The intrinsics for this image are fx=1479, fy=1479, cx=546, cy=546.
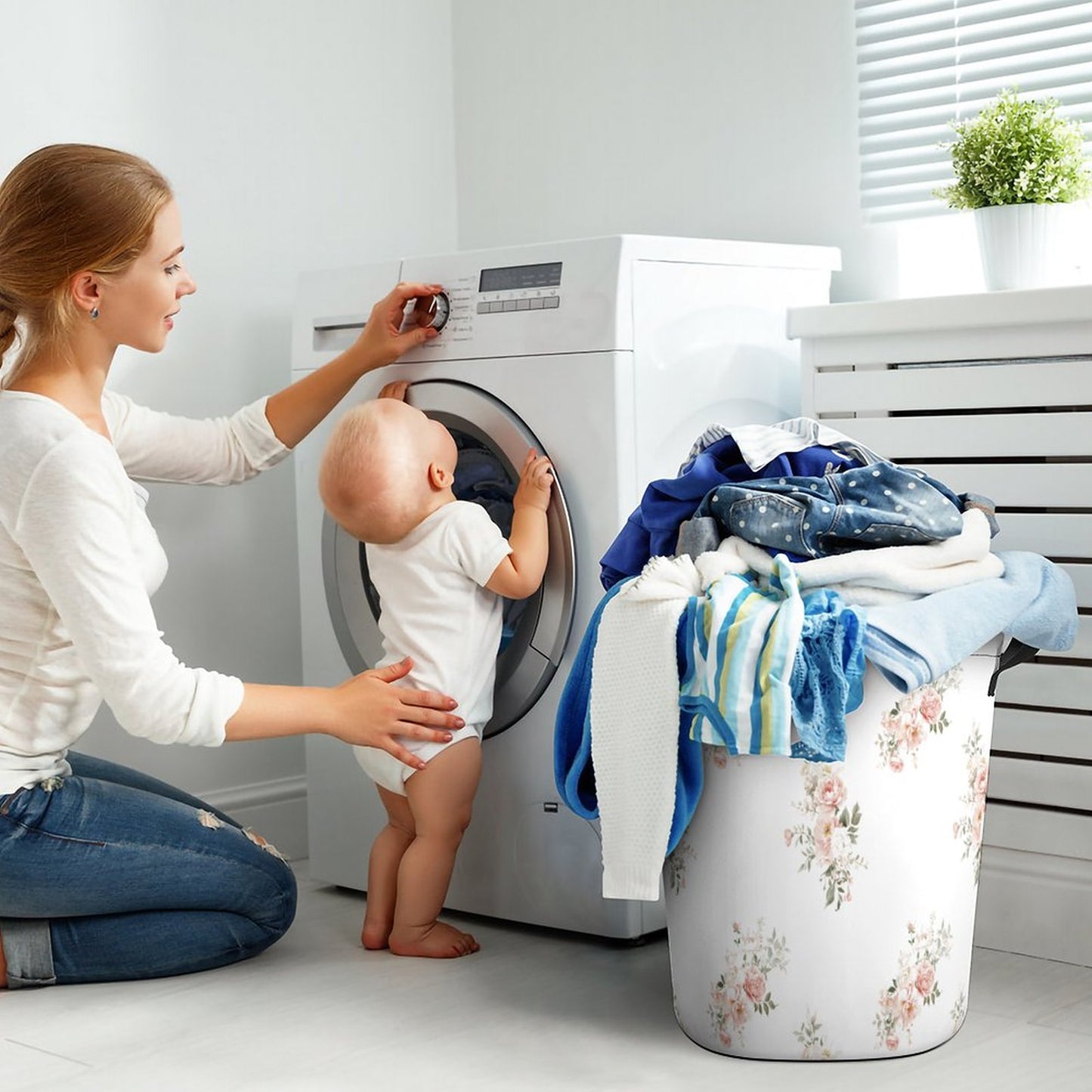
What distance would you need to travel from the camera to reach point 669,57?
8.59 feet

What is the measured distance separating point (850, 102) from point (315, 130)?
0.97 m

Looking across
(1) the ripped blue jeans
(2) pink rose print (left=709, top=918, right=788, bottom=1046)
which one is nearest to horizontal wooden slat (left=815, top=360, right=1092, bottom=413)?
(2) pink rose print (left=709, top=918, right=788, bottom=1046)

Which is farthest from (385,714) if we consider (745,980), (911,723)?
(911,723)

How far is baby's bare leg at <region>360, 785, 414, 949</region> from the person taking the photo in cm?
204

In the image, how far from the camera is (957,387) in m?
1.94

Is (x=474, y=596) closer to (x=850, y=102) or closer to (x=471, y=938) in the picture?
(x=471, y=938)

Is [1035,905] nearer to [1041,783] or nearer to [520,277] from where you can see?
[1041,783]

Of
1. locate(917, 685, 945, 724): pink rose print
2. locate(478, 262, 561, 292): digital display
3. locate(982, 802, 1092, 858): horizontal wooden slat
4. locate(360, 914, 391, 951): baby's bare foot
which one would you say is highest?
locate(478, 262, 561, 292): digital display

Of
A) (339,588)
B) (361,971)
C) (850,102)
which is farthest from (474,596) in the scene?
(850,102)

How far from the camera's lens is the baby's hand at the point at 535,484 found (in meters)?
1.96

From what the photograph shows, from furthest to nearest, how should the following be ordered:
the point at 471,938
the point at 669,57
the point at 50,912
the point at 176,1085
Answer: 1. the point at 669,57
2. the point at 471,938
3. the point at 50,912
4. the point at 176,1085

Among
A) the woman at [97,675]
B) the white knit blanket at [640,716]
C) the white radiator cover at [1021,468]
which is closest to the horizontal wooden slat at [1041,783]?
the white radiator cover at [1021,468]

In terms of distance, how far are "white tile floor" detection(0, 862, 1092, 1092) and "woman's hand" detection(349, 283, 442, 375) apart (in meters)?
0.84

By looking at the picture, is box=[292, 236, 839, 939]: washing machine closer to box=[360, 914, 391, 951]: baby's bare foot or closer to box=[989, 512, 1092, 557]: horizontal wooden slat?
box=[360, 914, 391, 951]: baby's bare foot
